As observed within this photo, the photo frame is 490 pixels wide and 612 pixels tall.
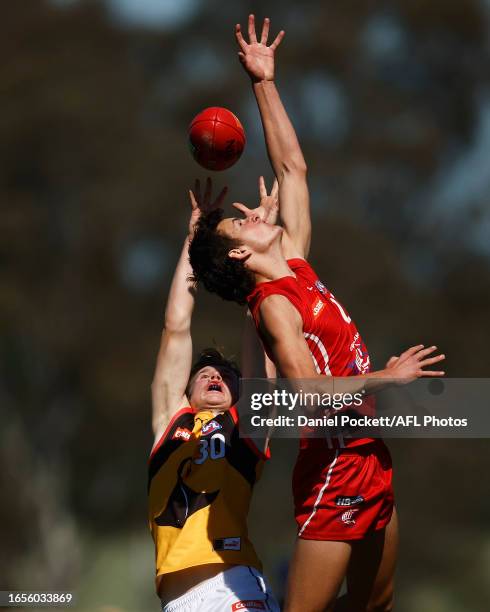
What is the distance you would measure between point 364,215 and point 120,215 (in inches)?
194

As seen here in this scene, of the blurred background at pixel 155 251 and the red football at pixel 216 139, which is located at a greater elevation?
the blurred background at pixel 155 251

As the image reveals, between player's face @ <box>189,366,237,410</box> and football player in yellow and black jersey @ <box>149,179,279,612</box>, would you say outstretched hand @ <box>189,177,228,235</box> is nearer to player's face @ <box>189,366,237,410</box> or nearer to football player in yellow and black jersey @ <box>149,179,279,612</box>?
football player in yellow and black jersey @ <box>149,179,279,612</box>

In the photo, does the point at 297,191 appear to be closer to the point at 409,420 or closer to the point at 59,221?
the point at 409,420

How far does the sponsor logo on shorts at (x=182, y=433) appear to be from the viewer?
20.1 ft

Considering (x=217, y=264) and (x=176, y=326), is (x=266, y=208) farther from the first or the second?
(x=176, y=326)

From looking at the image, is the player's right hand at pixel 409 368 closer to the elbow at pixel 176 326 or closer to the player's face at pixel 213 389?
the player's face at pixel 213 389

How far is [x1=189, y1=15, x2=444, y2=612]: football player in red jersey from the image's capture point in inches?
205

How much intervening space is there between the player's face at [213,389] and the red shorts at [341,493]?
2.93ft

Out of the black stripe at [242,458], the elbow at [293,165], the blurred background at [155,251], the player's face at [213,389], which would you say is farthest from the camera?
the blurred background at [155,251]

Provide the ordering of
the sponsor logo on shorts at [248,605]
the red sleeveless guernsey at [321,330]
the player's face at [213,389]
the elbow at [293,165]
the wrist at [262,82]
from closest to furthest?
the red sleeveless guernsey at [321,330] < the sponsor logo on shorts at [248,605] < the player's face at [213,389] < the elbow at [293,165] < the wrist at [262,82]

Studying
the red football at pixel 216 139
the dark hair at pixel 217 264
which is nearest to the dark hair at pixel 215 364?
the dark hair at pixel 217 264

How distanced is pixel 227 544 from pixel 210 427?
0.62 meters

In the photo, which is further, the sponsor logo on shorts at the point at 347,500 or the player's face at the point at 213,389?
the player's face at the point at 213,389

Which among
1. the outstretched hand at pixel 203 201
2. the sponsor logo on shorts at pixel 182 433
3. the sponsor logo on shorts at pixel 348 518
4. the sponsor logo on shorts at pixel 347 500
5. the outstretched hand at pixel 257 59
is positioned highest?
the outstretched hand at pixel 257 59
